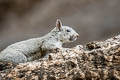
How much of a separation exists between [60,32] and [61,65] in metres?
1.68

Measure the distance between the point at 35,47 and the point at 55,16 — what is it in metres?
3.98

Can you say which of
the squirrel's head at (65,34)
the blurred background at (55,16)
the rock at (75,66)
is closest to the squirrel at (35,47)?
the squirrel's head at (65,34)

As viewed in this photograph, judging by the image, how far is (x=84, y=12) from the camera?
26.3 feet

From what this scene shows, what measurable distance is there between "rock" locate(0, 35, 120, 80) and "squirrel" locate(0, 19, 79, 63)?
1.50ft

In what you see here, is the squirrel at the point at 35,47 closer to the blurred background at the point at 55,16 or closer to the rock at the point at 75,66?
the rock at the point at 75,66

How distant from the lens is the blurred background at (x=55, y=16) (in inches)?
304

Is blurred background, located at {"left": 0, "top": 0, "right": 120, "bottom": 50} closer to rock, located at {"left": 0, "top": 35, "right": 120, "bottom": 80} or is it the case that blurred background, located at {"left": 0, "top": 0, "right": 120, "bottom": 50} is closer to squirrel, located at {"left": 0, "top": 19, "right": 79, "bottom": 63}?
squirrel, located at {"left": 0, "top": 19, "right": 79, "bottom": 63}

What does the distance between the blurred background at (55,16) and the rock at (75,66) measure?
4635 millimetres

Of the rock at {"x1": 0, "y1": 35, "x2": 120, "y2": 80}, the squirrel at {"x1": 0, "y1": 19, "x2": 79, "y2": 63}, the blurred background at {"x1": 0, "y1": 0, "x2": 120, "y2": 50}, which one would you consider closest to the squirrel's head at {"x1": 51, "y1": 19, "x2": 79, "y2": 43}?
the squirrel at {"x1": 0, "y1": 19, "x2": 79, "y2": 63}

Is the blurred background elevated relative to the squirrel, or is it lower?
elevated

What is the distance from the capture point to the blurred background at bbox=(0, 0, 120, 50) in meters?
7.73

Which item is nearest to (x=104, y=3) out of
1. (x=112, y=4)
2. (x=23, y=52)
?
(x=112, y=4)

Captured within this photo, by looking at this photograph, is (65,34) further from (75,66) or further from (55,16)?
(55,16)

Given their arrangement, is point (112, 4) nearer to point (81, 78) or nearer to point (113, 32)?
point (113, 32)
